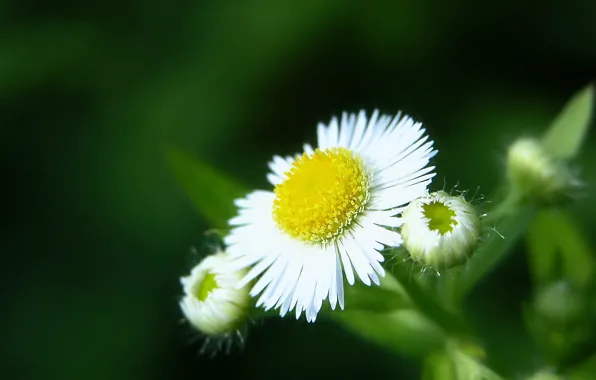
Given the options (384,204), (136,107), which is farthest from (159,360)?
(384,204)

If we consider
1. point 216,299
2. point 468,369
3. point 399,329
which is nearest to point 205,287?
point 216,299

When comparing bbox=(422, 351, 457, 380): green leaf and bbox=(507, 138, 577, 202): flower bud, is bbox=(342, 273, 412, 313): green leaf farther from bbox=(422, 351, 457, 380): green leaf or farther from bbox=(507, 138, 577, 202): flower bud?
bbox=(507, 138, 577, 202): flower bud

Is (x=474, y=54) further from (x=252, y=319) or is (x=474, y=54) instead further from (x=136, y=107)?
(x=252, y=319)

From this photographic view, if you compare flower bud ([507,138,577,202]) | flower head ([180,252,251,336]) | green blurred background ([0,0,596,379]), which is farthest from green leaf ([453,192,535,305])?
green blurred background ([0,0,596,379])

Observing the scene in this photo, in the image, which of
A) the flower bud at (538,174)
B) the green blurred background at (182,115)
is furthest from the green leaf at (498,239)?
the green blurred background at (182,115)

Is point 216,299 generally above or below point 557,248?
below

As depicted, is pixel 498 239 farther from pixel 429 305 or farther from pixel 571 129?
pixel 571 129
